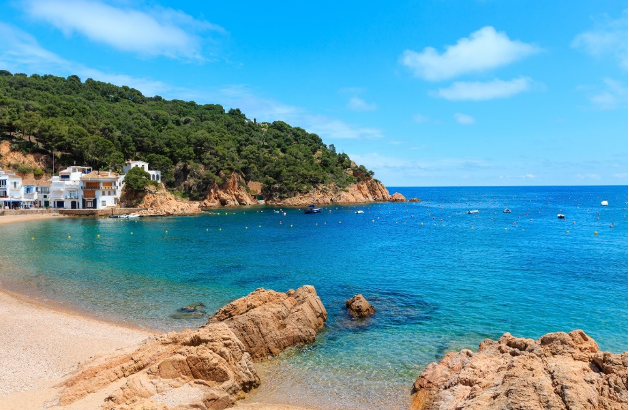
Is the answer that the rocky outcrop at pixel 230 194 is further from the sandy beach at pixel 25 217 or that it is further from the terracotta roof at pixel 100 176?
the sandy beach at pixel 25 217

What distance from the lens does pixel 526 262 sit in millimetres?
33719

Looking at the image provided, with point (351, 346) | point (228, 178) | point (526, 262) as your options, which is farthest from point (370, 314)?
point (228, 178)

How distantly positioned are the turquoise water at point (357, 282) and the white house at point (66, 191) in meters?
18.0

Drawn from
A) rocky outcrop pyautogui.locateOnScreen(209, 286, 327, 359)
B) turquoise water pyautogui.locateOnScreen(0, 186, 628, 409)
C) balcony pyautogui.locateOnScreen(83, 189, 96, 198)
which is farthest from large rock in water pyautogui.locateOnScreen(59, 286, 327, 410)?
balcony pyautogui.locateOnScreen(83, 189, 96, 198)

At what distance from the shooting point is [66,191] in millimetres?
72750

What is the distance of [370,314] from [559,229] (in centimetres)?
4942

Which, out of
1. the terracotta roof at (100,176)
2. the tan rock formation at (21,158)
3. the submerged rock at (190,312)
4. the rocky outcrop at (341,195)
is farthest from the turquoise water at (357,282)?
the rocky outcrop at (341,195)

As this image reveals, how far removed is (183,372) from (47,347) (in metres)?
8.06

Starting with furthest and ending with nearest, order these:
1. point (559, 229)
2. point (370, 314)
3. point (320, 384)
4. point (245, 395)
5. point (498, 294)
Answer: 1. point (559, 229)
2. point (498, 294)
3. point (370, 314)
4. point (320, 384)
5. point (245, 395)

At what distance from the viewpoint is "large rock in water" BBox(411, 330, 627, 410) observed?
8.70 meters

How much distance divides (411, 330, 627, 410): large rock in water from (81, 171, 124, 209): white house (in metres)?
75.8

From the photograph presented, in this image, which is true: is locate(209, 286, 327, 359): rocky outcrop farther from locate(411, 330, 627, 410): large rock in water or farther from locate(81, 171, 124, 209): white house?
locate(81, 171, 124, 209): white house

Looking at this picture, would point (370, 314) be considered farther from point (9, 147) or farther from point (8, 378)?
point (9, 147)

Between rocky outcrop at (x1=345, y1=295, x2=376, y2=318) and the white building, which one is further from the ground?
the white building
